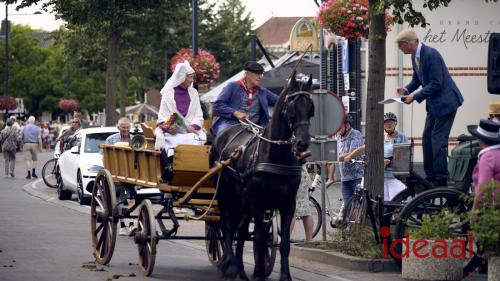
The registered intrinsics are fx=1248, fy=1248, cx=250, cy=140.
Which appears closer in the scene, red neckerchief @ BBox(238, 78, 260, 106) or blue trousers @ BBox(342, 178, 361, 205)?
red neckerchief @ BBox(238, 78, 260, 106)

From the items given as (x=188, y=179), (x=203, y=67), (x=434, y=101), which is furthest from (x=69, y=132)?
(x=434, y=101)

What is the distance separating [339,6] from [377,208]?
9349 millimetres

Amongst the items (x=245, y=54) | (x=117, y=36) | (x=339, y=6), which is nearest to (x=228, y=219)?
(x=339, y=6)

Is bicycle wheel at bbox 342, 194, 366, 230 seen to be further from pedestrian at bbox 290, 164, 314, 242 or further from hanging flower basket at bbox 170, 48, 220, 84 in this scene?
hanging flower basket at bbox 170, 48, 220, 84

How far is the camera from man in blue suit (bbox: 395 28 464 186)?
12984mm

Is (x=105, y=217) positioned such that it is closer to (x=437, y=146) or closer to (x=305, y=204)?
(x=305, y=204)

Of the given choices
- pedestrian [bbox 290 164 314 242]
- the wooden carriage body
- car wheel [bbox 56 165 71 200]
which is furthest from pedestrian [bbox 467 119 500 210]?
car wheel [bbox 56 165 71 200]

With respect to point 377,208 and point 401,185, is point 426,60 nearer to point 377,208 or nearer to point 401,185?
point 377,208

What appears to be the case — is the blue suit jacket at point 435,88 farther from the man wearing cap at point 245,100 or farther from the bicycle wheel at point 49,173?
the bicycle wheel at point 49,173

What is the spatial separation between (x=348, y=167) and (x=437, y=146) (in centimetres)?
424

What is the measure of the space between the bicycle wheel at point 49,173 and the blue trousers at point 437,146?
19693mm

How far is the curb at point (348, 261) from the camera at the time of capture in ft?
44.2

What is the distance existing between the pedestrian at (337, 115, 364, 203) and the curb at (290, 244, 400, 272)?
224cm

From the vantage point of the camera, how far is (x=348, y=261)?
539 inches
